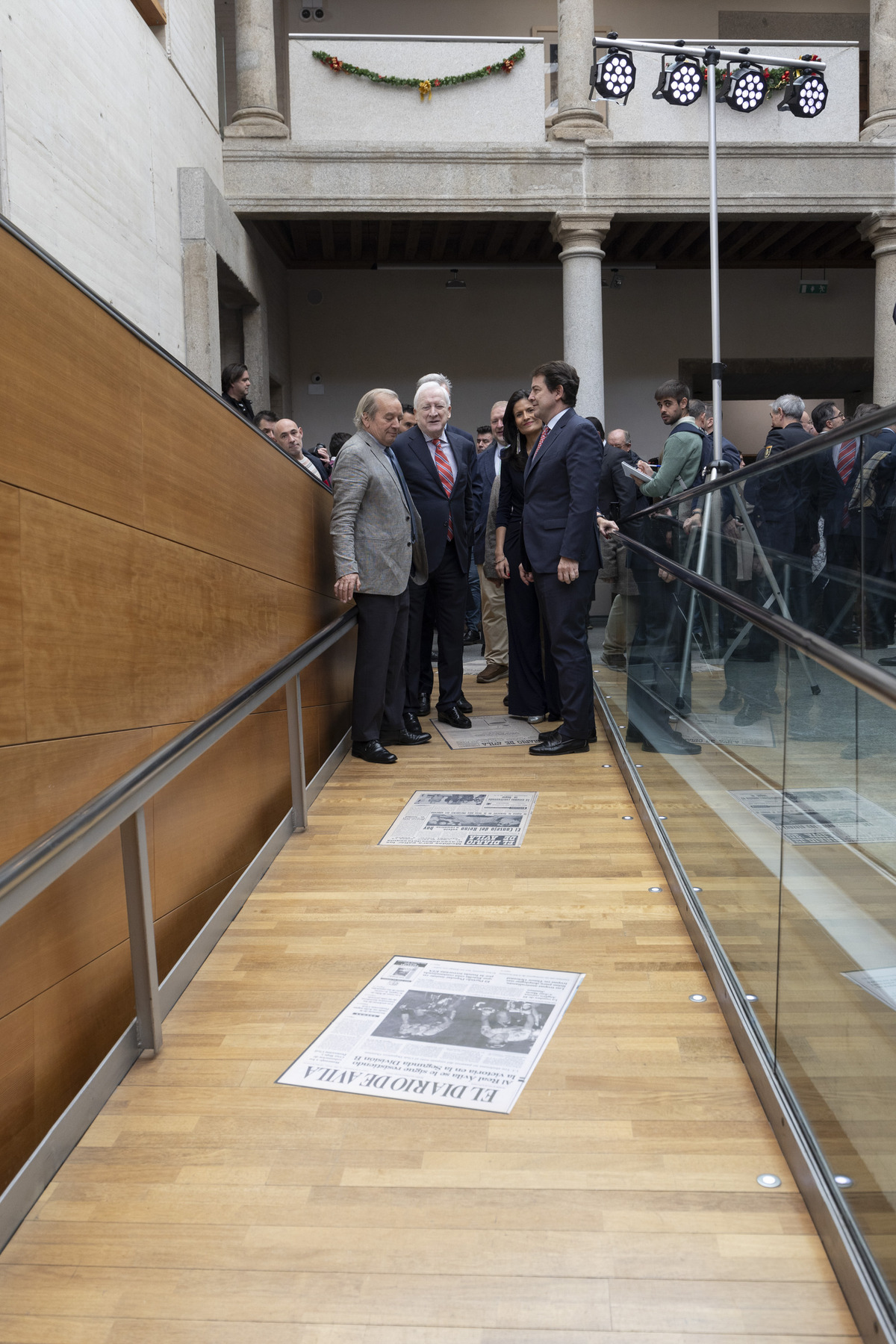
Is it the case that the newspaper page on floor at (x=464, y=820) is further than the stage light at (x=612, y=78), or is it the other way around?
the stage light at (x=612, y=78)

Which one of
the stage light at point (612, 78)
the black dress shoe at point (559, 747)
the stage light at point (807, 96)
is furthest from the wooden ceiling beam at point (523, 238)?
the black dress shoe at point (559, 747)

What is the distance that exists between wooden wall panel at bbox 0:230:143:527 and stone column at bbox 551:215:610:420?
7.14 meters

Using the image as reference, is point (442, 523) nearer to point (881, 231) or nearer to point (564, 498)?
point (564, 498)

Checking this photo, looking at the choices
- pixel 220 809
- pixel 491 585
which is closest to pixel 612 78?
pixel 491 585

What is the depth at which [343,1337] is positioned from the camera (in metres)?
1.42

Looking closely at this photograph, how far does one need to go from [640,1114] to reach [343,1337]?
0.72 metres

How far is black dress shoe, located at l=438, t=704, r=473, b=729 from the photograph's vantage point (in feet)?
16.8

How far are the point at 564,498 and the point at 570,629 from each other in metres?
0.53

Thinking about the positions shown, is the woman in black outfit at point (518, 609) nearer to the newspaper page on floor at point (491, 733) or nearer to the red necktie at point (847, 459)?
the newspaper page on floor at point (491, 733)

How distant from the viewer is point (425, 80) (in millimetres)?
8859

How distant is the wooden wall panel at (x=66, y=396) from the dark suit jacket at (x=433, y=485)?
2.59m

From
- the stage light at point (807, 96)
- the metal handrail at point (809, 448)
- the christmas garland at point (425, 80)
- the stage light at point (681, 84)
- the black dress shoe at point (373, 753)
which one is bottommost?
the black dress shoe at point (373, 753)

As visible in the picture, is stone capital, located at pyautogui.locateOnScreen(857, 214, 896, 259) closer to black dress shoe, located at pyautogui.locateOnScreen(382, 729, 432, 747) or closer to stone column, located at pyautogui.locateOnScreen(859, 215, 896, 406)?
stone column, located at pyautogui.locateOnScreen(859, 215, 896, 406)

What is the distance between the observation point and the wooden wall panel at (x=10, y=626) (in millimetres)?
1695
